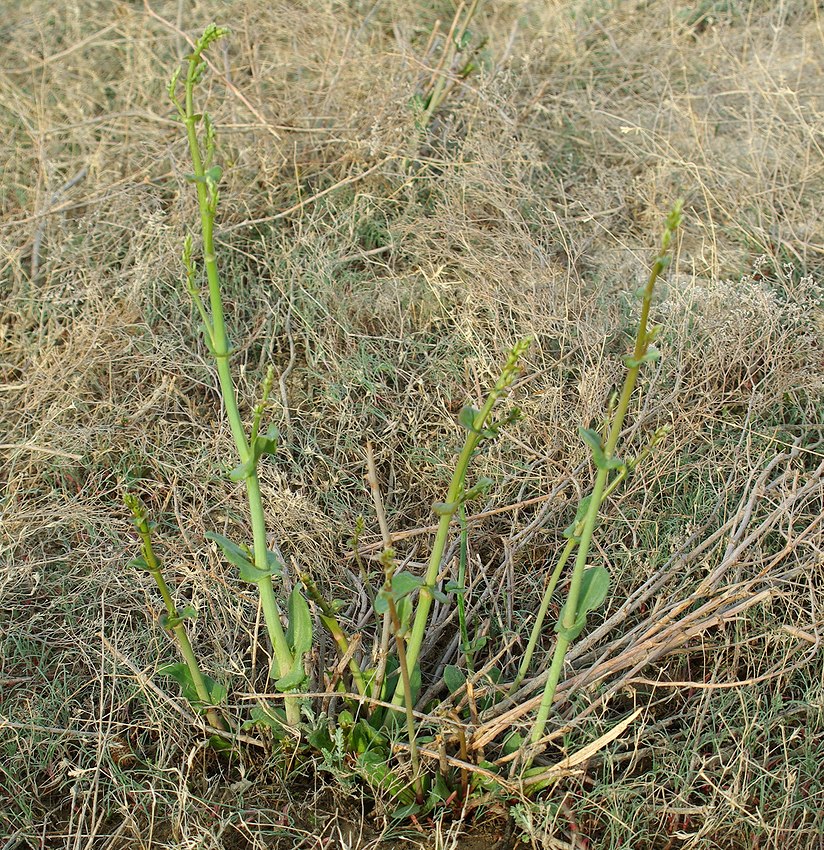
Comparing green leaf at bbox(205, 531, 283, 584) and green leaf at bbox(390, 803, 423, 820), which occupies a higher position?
green leaf at bbox(205, 531, 283, 584)

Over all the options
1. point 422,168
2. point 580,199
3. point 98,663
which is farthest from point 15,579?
point 580,199

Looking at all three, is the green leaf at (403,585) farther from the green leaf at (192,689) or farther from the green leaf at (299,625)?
the green leaf at (192,689)

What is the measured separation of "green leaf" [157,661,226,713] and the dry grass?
84 mm

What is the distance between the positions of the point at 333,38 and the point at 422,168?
2.54 ft

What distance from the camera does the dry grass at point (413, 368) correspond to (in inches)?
70.6

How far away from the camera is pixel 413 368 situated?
263 centimetres

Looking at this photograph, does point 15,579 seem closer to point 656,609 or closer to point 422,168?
point 656,609

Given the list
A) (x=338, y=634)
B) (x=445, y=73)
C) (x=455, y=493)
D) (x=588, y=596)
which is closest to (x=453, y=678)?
(x=338, y=634)

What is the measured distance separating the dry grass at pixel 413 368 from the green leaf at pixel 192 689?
0.08m

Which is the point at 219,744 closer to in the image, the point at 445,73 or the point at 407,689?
the point at 407,689

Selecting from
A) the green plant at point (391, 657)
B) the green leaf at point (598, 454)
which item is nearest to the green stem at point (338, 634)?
the green plant at point (391, 657)

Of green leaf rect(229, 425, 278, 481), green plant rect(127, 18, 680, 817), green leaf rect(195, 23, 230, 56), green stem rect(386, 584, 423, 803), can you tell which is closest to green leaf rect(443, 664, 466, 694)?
green plant rect(127, 18, 680, 817)

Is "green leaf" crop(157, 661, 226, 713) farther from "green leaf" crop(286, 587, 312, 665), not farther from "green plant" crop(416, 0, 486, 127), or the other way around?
"green plant" crop(416, 0, 486, 127)

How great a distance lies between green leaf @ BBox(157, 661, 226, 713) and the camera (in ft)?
5.66
